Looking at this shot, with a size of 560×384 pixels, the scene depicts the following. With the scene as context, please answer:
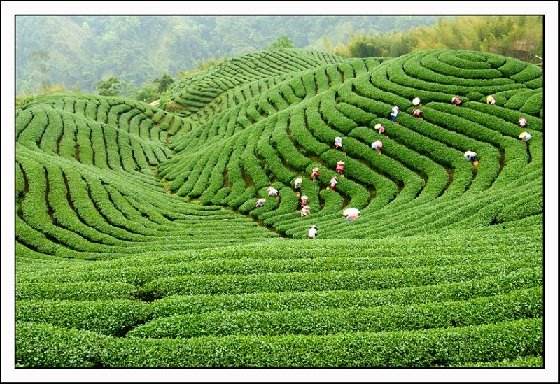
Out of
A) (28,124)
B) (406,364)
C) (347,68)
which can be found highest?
(347,68)

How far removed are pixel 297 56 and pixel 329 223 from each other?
7357 cm

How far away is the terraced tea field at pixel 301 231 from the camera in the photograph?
12039 millimetres

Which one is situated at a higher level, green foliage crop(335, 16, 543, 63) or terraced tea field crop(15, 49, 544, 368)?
green foliage crop(335, 16, 543, 63)

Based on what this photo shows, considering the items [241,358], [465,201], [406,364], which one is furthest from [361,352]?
[465,201]

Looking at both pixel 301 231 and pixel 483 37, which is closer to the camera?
pixel 301 231

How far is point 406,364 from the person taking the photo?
37.5 feet

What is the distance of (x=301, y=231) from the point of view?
1108 inches

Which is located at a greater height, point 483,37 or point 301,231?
point 483,37

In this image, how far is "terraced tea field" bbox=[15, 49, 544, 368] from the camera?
1204cm

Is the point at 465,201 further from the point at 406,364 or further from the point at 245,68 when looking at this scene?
the point at 245,68

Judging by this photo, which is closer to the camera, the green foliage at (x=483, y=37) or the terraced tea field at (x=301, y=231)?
the terraced tea field at (x=301, y=231)

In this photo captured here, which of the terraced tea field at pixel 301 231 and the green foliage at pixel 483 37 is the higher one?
the green foliage at pixel 483 37

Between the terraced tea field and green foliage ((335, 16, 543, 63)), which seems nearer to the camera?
the terraced tea field

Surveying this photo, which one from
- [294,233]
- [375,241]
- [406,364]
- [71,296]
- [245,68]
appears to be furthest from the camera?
[245,68]
